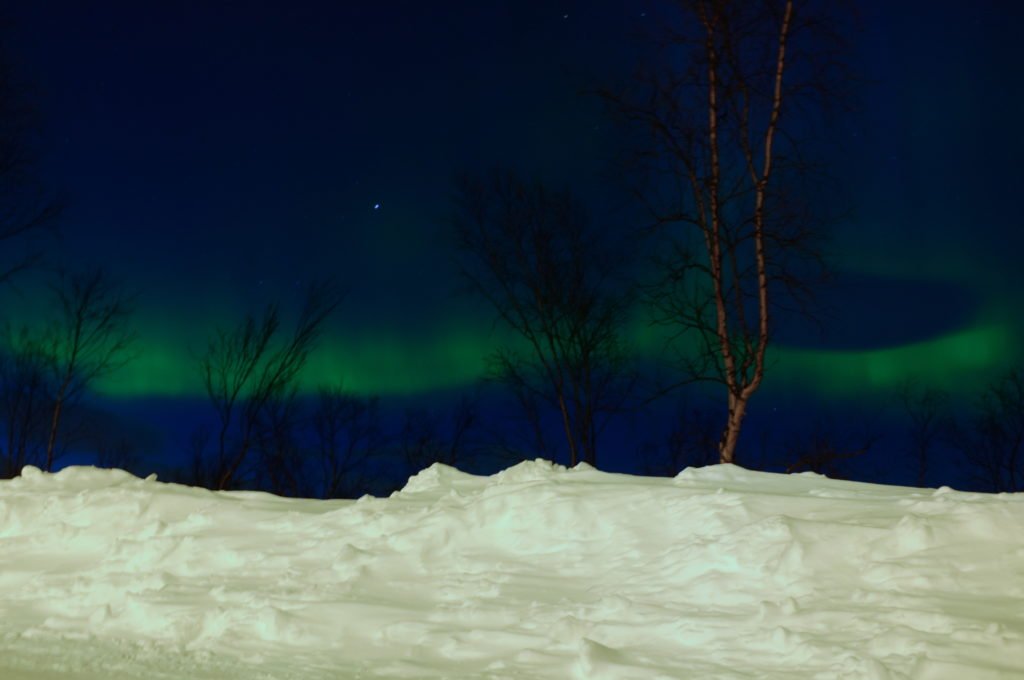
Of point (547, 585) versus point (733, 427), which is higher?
point (733, 427)

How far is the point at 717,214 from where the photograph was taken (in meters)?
9.79

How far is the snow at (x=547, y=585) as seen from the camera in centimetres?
389

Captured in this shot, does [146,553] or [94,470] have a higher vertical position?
[94,470]

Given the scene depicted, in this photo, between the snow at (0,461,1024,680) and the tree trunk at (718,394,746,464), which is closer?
the snow at (0,461,1024,680)

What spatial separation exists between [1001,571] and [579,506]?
210 cm

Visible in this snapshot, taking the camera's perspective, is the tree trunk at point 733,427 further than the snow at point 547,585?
Yes

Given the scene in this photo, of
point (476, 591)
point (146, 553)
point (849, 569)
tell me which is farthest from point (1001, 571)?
point (146, 553)

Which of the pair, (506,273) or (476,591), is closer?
(476,591)

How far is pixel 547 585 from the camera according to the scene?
477 centimetres

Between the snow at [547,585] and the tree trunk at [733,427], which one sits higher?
the tree trunk at [733,427]

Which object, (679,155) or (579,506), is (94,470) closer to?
(579,506)

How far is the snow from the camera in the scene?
12.8 feet

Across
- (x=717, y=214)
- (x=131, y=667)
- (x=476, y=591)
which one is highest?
(x=717, y=214)

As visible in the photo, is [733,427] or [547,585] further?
[733,427]
